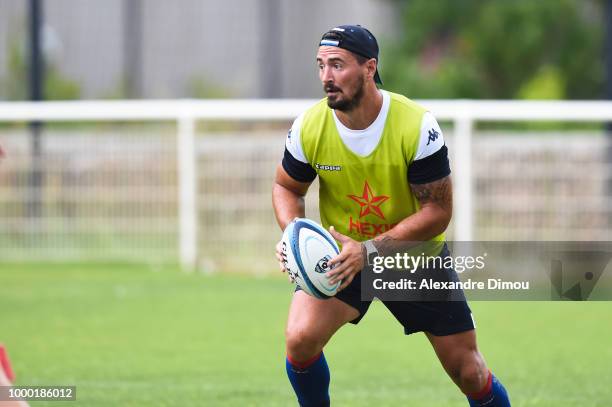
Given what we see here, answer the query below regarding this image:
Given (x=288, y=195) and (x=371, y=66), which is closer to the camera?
(x=371, y=66)

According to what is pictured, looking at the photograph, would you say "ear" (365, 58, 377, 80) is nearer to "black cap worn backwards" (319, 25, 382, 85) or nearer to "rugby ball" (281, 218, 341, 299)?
"black cap worn backwards" (319, 25, 382, 85)

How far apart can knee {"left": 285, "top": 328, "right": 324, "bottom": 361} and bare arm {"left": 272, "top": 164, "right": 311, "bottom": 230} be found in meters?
0.62

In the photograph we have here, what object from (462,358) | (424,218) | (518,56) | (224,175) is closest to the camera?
(424,218)

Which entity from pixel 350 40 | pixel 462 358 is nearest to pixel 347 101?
pixel 350 40

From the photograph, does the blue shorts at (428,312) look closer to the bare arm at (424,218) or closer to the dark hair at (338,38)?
the bare arm at (424,218)

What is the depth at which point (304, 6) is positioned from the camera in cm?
3016

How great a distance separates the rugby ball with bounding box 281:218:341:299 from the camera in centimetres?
636

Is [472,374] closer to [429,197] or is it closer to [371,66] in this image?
[429,197]

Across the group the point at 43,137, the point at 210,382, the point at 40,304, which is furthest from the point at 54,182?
the point at 210,382

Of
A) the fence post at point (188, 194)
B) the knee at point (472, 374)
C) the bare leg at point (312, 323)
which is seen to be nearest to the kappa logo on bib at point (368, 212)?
the bare leg at point (312, 323)

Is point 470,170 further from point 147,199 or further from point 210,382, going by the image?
point 210,382

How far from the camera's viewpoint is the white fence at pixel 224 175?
626 inches

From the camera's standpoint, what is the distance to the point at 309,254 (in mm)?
6352

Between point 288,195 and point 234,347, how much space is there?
14.5 ft
